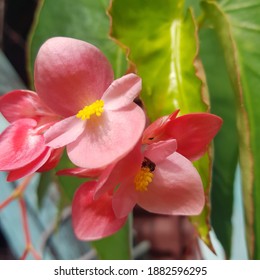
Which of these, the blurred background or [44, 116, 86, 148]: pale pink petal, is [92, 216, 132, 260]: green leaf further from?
[44, 116, 86, 148]: pale pink petal

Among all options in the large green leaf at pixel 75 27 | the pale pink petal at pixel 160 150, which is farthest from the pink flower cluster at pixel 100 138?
the large green leaf at pixel 75 27

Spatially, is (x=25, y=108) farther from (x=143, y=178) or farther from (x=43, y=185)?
(x=43, y=185)

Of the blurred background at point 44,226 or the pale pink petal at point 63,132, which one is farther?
the blurred background at point 44,226

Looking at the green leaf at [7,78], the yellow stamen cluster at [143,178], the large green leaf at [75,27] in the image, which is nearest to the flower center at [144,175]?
the yellow stamen cluster at [143,178]

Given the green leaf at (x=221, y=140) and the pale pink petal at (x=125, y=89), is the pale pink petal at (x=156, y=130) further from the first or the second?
the green leaf at (x=221, y=140)

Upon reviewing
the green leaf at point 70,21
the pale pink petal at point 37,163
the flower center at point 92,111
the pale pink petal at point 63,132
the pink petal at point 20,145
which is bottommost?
the pale pink petal at point 37,163

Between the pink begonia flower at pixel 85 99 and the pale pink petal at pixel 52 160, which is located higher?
the pink begonia flower at pixel 85 99
